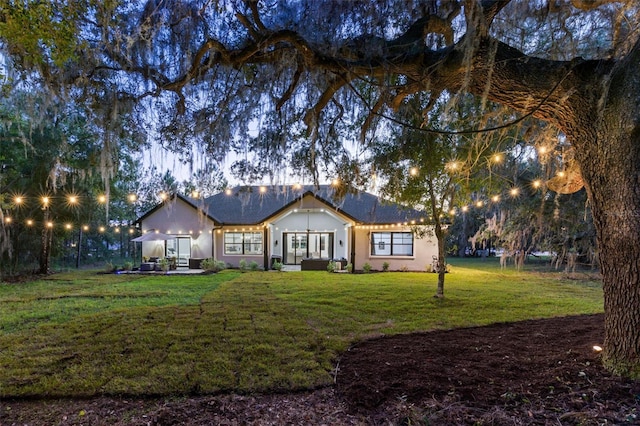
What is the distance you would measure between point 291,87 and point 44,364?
4723 mm

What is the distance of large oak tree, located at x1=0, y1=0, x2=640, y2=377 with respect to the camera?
111 inches

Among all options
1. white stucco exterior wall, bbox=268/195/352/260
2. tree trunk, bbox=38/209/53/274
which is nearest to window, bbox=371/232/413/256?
white stucco exterior wall, bbox=268/195/352/260

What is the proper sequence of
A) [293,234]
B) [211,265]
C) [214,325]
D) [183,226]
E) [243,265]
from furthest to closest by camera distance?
[293,234], [183,226], [243,265], [211,265], [214,325]

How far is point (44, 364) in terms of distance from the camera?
391 cm

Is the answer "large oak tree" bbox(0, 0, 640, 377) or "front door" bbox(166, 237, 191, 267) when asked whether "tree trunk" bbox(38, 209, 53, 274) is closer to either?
"front door" bbox(166, 237, 191, 267)

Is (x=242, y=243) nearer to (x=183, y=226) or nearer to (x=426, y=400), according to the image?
(x=183, y=226)

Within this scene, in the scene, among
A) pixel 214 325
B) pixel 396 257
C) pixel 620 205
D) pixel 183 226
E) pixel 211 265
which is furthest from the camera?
pixel 183 226

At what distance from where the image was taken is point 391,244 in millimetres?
16344

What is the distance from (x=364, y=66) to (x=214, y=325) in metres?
4.89

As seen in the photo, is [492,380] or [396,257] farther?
[396,257]

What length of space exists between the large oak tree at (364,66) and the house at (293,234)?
36.4ft

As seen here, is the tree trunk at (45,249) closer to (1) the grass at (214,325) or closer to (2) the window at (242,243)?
(1) the grass at (214,325)

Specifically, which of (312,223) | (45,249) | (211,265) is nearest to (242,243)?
(211,265)

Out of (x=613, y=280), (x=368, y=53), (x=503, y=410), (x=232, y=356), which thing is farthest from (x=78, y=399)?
(x=613, y=280)
